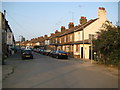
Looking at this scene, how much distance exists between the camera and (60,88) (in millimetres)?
6945

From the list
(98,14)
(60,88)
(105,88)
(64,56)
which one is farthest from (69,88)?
(98,14)

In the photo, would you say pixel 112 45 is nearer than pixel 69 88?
No

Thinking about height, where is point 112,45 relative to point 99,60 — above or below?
above

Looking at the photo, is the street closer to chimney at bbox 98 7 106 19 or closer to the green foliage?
the green foliage

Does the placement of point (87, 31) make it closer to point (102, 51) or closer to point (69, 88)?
point (102, 51)

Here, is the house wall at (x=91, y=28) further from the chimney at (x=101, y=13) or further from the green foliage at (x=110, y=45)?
the green foliage at (x=110, y=45)

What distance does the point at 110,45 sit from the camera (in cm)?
1600

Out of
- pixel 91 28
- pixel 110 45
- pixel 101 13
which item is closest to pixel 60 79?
pixel 110 45

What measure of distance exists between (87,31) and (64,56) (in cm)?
706

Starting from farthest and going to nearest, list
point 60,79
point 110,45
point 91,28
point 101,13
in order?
point 101,13
point 91,28
point 110,45
point 60,79

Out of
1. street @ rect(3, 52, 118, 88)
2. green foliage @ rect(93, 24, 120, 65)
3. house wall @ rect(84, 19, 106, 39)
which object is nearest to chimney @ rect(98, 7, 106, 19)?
house wall @ rect(84, 19, 106, 39)

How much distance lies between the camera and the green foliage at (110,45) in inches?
606

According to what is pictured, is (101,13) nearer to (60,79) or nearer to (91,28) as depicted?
(91,28)

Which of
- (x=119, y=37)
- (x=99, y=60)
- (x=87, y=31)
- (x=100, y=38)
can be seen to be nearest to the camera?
(x=119, y=37)
